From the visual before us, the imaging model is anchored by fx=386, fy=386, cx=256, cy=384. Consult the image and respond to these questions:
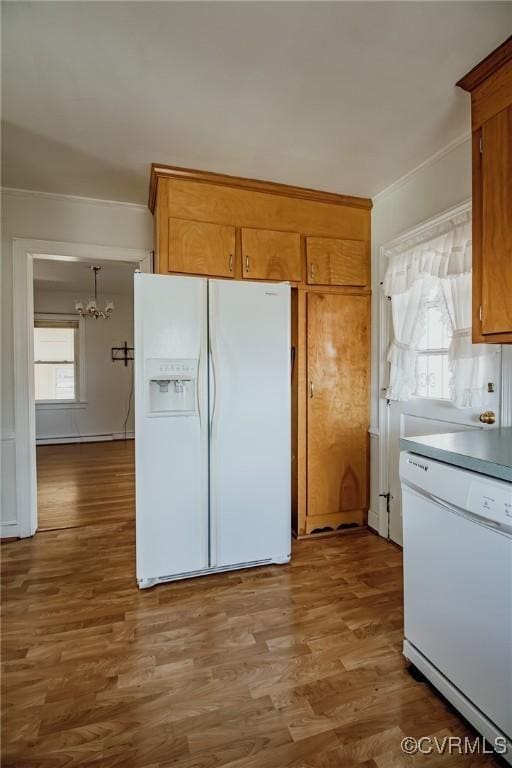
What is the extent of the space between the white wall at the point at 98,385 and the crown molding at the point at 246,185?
418 cm

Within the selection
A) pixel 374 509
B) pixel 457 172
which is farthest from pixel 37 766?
pixel 457 172

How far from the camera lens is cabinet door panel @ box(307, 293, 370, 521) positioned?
2908 mm

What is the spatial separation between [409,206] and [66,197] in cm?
249

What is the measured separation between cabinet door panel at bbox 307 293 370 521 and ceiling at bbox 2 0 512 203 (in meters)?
0.97

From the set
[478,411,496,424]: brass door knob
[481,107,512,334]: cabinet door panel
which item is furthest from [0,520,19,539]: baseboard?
[481,107,512,334]: cabinet door panel

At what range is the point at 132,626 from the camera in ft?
6.28

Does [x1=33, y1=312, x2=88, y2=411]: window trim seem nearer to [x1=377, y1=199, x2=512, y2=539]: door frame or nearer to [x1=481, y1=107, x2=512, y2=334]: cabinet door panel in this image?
[x1=377, y1=199, x2=512, y2=539]: door frame

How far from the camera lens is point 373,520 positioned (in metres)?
3.02

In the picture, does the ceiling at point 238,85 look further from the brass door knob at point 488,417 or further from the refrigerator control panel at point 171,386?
the brass door knob at point 488,417

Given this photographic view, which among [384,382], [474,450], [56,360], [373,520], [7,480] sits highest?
[56,360]

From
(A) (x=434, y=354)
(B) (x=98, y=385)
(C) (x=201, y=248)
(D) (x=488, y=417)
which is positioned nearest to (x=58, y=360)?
(B) (x=98, y=385)

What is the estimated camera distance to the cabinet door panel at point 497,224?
1.58 metres

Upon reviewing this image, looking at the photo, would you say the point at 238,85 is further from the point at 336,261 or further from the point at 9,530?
the point at 9,530

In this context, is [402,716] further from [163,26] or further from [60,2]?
[60,2]
